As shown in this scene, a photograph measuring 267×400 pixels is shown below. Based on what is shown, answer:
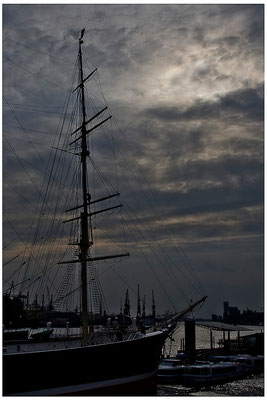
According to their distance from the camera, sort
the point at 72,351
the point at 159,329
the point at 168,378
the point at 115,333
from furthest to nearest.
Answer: the point at 168,378 → the point at 159,329 → the point at 115,333 → the point at 72,351

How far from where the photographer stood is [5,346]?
104 feet

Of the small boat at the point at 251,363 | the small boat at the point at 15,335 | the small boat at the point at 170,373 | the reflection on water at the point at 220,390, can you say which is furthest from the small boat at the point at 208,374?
the small boat at the point at 15,335

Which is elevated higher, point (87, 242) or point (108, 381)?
point (87, 242)

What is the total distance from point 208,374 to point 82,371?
31.1 m

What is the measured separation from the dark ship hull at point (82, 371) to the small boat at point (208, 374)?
21629 millimetres

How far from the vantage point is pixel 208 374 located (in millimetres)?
57844

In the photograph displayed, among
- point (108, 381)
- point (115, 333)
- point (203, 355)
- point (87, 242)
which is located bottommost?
point (203, 355)

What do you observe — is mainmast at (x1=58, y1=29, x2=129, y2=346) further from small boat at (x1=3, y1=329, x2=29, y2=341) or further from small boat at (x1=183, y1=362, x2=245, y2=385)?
small boat at (x1=183, y1=362, x2=245, y2=385)

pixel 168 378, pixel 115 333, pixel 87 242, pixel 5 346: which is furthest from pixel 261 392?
pixel 5 346

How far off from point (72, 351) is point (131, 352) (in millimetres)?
5865

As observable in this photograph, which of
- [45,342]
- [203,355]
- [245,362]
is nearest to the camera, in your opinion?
[45,342]

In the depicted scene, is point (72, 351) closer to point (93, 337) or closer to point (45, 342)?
point (45, 342)

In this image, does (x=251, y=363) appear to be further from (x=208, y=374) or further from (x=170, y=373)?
(x=170, y=373)

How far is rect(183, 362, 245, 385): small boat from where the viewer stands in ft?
186
